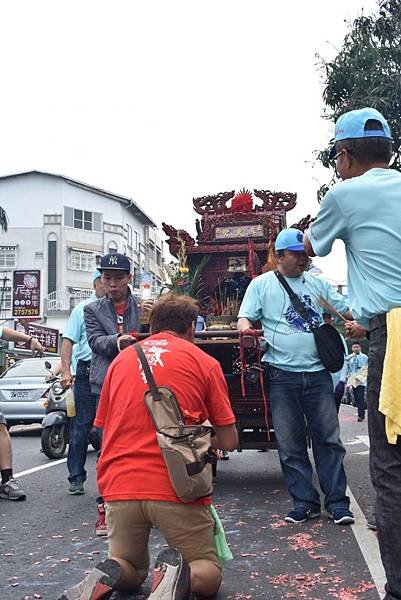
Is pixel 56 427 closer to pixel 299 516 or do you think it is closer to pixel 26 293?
pixel 299 516

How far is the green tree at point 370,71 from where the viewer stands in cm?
1380

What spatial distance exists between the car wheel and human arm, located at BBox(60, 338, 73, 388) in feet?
9.44

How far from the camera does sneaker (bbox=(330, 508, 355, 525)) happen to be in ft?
16.7

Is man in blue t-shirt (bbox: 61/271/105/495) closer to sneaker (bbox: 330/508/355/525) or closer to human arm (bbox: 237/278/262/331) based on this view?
human arm (bbox: 237/278/262/331)

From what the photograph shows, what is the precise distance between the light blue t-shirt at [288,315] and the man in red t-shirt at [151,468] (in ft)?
5.49

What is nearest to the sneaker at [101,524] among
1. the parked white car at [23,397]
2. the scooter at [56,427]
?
the scooter at [56,427]

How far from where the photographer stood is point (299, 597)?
12.1 ft

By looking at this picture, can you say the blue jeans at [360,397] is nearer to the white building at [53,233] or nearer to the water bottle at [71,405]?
the water bottle at [71,405]

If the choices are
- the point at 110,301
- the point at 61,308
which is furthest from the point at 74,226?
the point at 110,301

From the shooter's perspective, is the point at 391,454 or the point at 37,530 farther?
the point at 37,530

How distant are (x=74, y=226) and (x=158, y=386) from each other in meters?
57.8

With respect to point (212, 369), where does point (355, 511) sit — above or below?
below

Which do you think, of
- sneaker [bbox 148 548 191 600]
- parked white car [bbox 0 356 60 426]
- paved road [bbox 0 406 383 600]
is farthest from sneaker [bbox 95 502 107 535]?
parked white car [bbox 0 356 60 426]

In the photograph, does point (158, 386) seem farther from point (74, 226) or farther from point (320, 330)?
point (74, 226)
